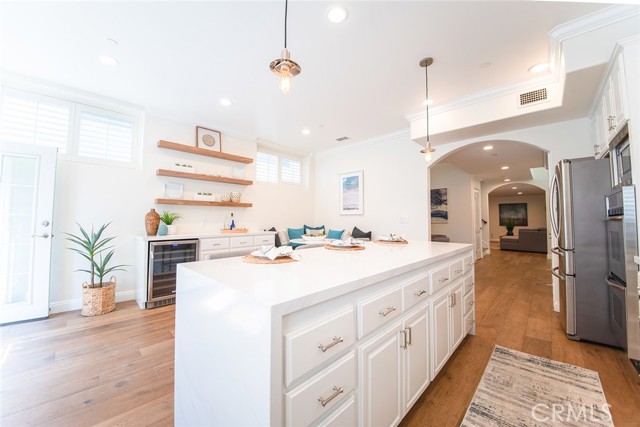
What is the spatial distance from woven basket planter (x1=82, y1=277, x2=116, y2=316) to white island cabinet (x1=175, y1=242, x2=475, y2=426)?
8.31ft

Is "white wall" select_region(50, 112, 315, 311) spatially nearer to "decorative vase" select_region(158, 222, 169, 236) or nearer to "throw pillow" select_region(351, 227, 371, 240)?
"decorative vase" select_region(158, 222, 169, 236)

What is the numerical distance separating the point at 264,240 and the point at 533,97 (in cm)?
426

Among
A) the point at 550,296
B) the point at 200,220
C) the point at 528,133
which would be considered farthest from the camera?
the point at 200,220

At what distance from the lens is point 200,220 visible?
4180 millimetres

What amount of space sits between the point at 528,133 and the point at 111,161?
228 inches

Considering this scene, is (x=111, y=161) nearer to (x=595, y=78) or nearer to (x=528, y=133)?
(x=595, y=78)

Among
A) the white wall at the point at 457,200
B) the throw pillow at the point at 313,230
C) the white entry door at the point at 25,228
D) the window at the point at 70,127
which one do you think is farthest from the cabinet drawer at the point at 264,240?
the white wall at the point at 457,200

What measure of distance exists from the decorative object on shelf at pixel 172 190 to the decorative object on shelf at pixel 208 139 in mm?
785

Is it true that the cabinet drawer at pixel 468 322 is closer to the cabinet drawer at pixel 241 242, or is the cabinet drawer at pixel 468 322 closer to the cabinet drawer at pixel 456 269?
the cabinet drawer at pixel 456 269

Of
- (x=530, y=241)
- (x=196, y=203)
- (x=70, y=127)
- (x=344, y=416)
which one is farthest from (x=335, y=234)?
(x=530, y=241)

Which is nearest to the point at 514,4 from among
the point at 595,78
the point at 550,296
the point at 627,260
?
the point at 595,78

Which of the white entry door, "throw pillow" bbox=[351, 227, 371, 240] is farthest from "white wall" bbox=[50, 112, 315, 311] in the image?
"throw pillow" bbox=[351, 227, 371, 240]

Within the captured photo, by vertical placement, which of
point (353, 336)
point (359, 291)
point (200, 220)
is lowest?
point (353, 336)

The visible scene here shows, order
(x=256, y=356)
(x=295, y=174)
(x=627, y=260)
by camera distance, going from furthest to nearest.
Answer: (x=295, y=174) < (x=627, y=260) < (x=256, y=356)
